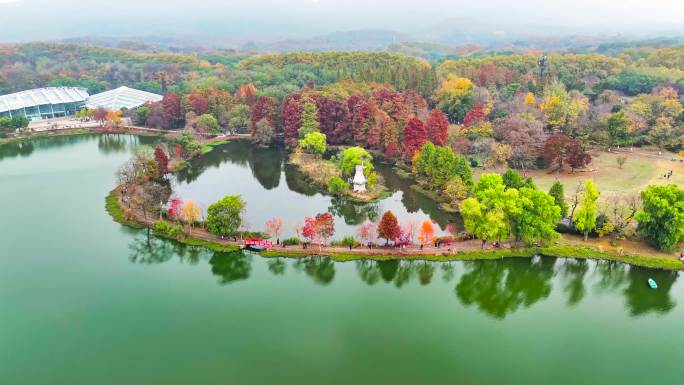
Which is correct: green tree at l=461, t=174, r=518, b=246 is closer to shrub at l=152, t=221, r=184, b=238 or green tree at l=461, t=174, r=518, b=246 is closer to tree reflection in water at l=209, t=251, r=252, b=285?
tree reflection in water at l=209, t=251, r=252, b=285

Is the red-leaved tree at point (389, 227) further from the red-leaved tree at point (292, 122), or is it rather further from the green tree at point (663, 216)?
the red-leaved tree at point (292, 122)

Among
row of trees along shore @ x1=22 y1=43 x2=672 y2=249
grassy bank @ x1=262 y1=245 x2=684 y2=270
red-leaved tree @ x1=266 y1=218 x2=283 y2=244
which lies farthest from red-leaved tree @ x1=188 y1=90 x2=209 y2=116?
grassy bank @ x1=262 y1=245 x2=684 y2=270

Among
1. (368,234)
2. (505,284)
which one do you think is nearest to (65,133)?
(368,234)

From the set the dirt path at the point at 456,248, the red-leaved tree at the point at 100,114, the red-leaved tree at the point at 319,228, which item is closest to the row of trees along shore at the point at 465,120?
the red-leaved tree at the point at 100,114

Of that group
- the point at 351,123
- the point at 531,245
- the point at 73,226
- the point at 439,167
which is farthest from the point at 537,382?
the point at 351,123

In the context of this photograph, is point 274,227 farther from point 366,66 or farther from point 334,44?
point 334,44

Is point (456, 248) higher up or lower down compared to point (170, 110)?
lower down
